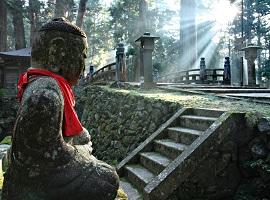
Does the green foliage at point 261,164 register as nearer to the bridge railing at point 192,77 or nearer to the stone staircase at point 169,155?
the stone staircase at point 169,155

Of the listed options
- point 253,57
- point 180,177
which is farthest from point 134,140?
point 253,57

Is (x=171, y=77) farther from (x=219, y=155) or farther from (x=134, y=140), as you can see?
(x=219, y=155)

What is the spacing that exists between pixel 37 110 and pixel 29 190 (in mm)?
559

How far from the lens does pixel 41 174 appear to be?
2178 mm

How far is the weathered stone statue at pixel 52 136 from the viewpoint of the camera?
2.12m

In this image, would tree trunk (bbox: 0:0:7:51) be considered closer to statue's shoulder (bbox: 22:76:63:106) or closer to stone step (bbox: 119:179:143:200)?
stone step (bbox: 119:179:143:200)

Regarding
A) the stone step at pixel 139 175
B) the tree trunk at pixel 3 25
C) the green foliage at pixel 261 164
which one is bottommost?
the stone step at pixel 139 175

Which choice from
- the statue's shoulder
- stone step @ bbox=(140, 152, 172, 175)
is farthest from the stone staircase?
the statue's shoulder

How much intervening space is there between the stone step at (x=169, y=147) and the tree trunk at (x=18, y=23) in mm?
19989

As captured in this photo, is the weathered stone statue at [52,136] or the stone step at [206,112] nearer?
the weathered stone statue at [52,136]

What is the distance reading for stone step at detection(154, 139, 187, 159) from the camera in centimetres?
500

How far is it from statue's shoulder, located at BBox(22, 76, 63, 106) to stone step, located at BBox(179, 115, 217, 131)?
3212 mm

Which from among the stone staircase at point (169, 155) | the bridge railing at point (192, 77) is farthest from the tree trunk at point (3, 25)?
the stone staircase at point (169, 155)

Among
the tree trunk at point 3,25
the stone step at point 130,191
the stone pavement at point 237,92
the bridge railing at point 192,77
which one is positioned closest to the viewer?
the stone step at point 130,191
